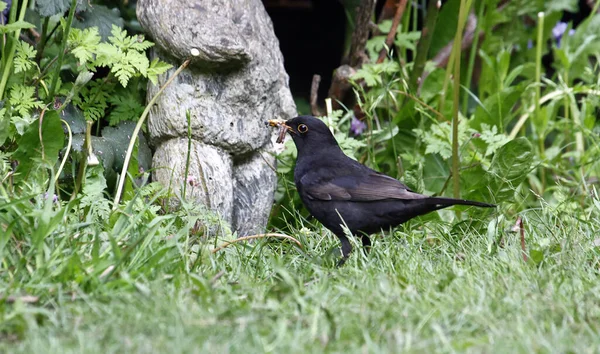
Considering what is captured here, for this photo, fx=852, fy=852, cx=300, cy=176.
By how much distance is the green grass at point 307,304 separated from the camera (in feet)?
7.79

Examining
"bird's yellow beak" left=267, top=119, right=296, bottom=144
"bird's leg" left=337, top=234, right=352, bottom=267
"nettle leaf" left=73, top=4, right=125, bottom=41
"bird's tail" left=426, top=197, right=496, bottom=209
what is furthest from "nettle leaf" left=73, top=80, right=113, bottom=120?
"bird's tail" left=426, top=197, right=496, bottom=209

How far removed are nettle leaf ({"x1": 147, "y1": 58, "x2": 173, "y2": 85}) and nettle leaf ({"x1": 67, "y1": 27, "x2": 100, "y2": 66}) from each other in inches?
10.7

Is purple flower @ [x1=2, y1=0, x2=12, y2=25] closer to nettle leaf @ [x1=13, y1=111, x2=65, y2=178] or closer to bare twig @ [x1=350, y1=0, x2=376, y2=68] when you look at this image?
nettle leaf @ [x1=13, y1=111, x2=65, y2=178]

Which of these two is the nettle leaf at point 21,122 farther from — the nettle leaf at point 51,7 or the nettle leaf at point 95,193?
the nettle leaf at point 51,7

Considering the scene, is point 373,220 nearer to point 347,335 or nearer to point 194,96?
point 194,96

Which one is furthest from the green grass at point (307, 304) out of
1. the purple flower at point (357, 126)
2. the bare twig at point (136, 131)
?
the purple flower at point (357, 126)

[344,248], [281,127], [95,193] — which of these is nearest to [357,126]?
[281,127]

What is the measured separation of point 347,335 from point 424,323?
236mm

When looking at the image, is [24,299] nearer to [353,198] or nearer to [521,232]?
[353,198]

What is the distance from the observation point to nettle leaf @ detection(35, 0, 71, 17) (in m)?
3.91

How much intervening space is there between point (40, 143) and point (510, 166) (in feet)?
7.34

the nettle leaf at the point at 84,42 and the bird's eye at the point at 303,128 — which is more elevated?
the nettle leaf at the point at 84,42

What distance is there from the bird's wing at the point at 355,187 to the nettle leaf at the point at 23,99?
132 centimetres

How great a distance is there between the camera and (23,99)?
Answer: 13.1ft
